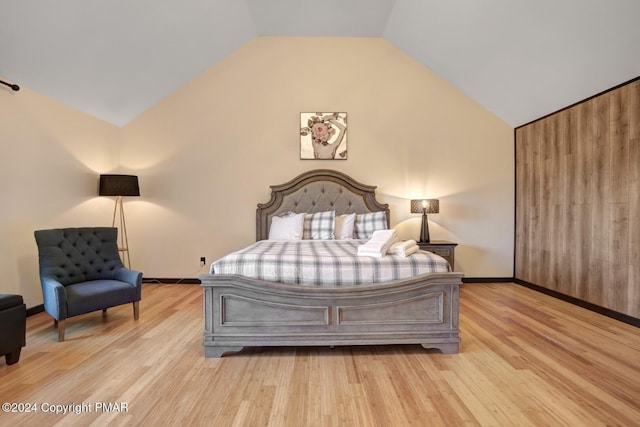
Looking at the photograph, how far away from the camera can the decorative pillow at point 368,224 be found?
164 inches

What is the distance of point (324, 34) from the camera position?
4629 millimetres

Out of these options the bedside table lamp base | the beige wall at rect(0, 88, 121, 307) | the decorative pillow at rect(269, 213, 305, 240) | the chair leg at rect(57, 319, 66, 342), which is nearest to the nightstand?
the bedside table lamp base

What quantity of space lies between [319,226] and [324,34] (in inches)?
110

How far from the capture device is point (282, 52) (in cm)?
471

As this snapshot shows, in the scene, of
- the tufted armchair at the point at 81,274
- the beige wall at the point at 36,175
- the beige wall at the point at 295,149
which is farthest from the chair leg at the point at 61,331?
the beige wall at the point at 295,149

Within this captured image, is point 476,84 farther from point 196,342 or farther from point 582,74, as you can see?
point 196,342

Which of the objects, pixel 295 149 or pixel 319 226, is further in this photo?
pixel 295 149

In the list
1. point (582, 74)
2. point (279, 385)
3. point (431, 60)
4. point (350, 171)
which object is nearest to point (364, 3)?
point (431, 60)

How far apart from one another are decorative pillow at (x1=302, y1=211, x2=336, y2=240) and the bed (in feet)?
5.51

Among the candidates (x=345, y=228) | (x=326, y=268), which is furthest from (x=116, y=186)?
(x=326, y=268)

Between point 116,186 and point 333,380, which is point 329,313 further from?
point 116,186

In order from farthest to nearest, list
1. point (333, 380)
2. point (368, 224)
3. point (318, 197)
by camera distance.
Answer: point (318, 197), point (368, 224), point (333, 380)

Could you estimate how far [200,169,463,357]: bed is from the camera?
2.38 metres

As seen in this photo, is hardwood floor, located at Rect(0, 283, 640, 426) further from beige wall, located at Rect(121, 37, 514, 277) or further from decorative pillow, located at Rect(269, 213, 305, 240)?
beige wall, located at Rect(121, 37, 514, 277)
